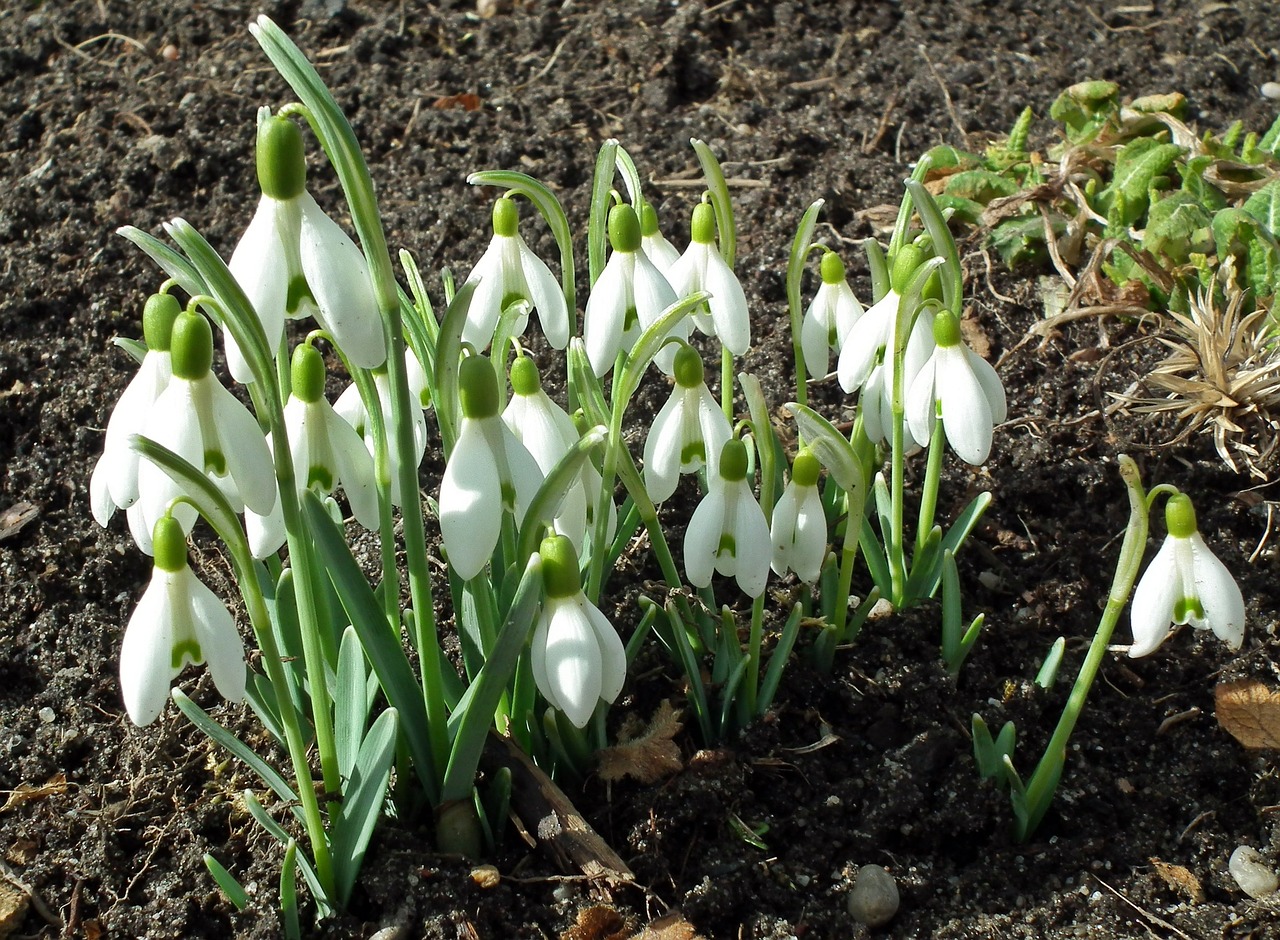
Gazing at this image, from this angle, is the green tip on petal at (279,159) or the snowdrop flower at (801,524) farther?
the snowdrop flower at (801,524)

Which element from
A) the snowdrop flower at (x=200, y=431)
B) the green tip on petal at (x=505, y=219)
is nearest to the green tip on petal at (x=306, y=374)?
the snowdrop flower at (x=200, y=431)

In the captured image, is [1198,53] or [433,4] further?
[433,4]

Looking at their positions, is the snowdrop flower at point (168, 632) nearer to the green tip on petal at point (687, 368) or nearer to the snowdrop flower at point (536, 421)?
the snowdrop flower at point (536, 421)

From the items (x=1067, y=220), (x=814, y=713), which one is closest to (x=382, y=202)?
(x=1067, y=220)

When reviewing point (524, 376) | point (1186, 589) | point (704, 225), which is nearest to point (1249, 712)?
point (1186, 589)

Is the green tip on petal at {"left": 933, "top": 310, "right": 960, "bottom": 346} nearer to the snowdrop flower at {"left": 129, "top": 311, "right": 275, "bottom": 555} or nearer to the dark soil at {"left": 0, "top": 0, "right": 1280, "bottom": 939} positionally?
the dark soil at {"left": 0, "top": 0, "right": 1280, "bottom": 939}

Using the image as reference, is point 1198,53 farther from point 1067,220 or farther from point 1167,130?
point 1067,220

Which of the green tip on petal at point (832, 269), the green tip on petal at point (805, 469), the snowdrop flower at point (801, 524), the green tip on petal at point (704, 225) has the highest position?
the green tip on petal at point (704, 225)
